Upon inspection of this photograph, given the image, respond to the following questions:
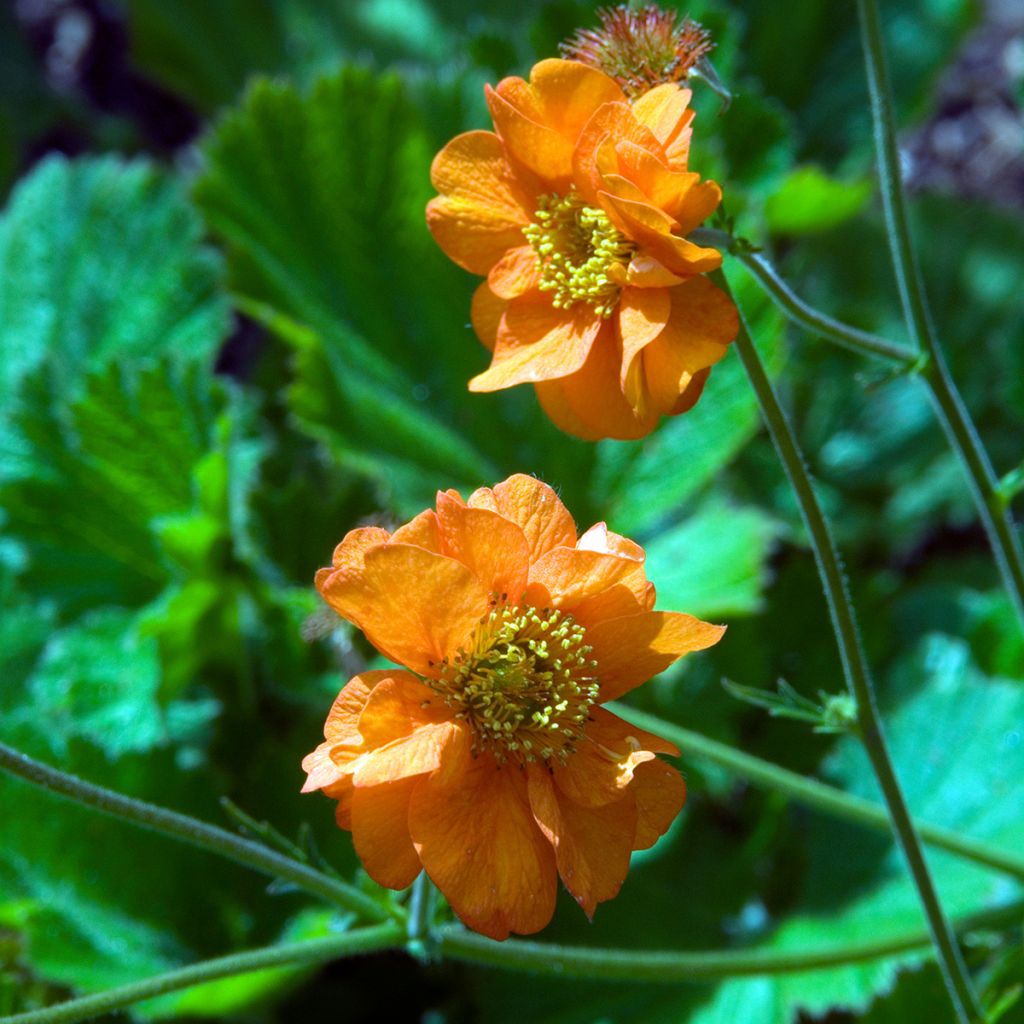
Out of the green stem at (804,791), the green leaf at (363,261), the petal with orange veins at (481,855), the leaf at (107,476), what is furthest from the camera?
the green leaf at (363,261)

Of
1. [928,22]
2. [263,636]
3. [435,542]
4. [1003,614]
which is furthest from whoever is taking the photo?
[928,22]

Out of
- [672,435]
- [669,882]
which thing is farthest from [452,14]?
[669,882]

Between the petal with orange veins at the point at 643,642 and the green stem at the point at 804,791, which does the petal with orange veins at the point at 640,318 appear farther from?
the green stem at the point at 804,791

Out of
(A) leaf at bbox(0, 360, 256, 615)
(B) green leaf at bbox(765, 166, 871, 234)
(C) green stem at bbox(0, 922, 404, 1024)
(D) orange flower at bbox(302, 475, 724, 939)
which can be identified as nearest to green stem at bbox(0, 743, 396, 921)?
(C) green stem at bbox(0, 922, 404, 1024)

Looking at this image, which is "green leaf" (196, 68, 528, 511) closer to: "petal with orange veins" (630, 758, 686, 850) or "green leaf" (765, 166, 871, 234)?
"green leaf" (765, 166, 871, 234)

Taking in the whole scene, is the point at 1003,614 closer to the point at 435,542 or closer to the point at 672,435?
the point at 672,435

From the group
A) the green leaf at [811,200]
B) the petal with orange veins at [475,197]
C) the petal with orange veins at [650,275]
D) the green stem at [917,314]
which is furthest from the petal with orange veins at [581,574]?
the green leaf at [811,200]
